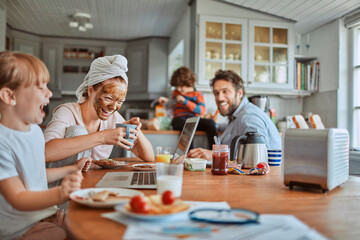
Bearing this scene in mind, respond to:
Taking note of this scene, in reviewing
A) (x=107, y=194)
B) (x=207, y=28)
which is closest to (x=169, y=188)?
(x=107, y=194)

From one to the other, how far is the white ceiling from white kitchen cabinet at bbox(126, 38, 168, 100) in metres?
0.19

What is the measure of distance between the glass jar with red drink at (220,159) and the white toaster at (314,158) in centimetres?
30

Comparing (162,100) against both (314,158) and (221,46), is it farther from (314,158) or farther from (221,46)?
(314,158)

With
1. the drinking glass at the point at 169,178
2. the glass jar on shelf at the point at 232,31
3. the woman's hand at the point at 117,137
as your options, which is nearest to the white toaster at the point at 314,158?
the drinking glass at the point at 169,178

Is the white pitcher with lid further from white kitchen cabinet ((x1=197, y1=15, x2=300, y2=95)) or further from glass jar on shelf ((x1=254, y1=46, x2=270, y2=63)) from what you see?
glass jar on shelf ((x1=254, y1=46, x2=270, y2=63))

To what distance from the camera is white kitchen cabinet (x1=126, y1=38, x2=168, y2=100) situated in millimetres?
6020

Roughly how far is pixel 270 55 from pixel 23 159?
148 inches

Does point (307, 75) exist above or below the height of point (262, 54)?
below

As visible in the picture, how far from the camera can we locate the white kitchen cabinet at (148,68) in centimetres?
602

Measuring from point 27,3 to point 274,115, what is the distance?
12.2 feet

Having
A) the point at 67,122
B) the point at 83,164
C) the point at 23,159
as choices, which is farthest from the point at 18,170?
the point at 67,122

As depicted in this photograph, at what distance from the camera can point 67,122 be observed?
1.64 metres

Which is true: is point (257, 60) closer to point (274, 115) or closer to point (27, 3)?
point (274, 115)

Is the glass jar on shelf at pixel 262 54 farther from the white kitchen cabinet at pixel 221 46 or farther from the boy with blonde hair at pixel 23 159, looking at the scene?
the boy with blonde hair at pixel 23 159
